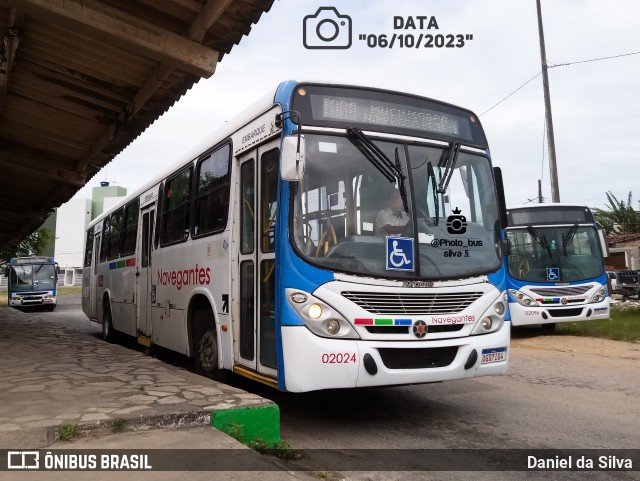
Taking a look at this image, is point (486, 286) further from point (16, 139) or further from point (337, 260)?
point (16, 139)

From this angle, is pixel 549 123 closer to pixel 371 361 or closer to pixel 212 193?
Result: pixel 212 193

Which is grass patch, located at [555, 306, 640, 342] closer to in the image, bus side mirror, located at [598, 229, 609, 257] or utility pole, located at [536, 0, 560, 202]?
bus side mirror, located at [598, 229, 609, 257]

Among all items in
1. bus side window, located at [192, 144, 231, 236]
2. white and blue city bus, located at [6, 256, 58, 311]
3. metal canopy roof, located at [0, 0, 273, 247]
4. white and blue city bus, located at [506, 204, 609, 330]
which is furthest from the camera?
white and blue city bus, located at [6, 256, 58, 311]

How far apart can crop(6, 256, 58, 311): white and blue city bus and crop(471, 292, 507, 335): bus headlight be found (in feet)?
94.7

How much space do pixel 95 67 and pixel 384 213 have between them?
4747mm

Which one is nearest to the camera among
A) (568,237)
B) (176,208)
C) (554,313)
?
(176,208)

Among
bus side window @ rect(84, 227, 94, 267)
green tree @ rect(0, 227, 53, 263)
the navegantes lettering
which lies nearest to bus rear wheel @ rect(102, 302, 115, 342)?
bus side window @ rect(84, 227, 94, 267)

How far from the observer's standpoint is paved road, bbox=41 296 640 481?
486 cm

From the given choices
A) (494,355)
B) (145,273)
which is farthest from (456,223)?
(145,273)

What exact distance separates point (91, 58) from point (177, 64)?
1672 millimetres

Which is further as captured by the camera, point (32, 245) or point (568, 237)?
point (32, 245)

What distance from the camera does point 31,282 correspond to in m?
30.0

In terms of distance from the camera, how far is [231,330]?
586 centimetres

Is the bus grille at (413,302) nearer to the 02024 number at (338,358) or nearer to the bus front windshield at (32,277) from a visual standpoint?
the 02024 number at (338,358)
